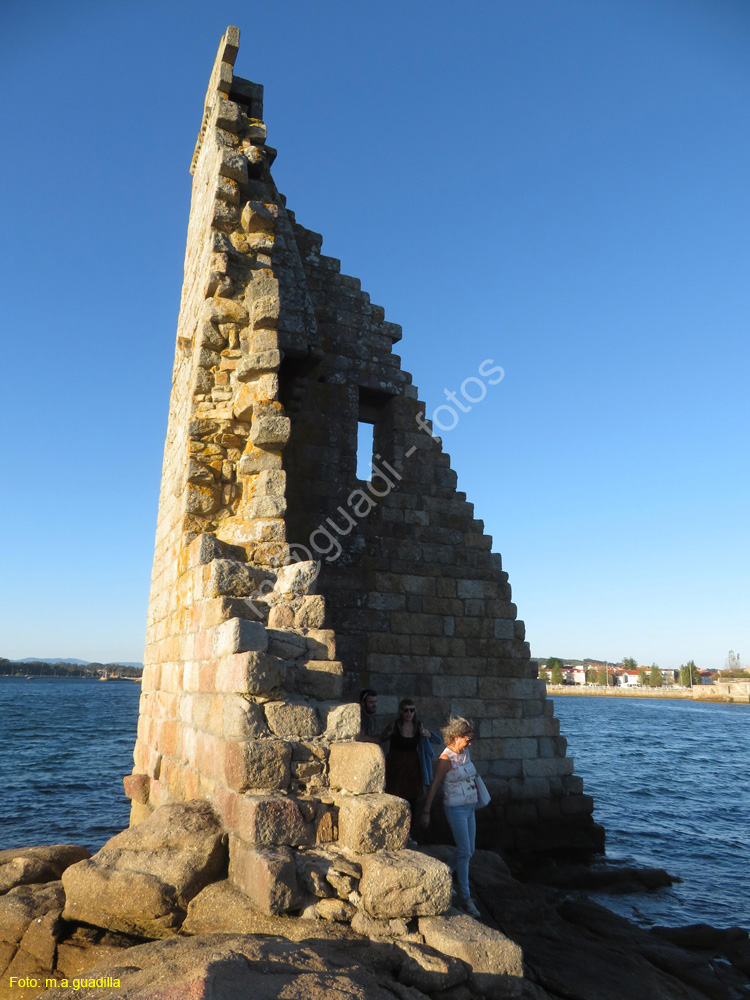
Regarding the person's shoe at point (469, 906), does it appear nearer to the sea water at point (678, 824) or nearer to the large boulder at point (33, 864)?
the large boulder at point (33, 864)

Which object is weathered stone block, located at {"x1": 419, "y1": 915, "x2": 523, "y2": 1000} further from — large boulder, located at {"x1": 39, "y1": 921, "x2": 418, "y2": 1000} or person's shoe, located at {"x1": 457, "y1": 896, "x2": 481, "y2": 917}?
person's shoe, located at {"x1": 457, "y1": 896, "x2": 481, "y2": 917}

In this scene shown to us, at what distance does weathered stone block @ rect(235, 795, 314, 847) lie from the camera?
10.4 ft

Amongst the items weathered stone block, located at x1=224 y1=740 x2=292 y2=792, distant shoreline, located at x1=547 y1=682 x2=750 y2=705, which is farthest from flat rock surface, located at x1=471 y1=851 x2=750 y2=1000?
distant shoreline, located at x1=547 y1=682 x2=750 y2=705

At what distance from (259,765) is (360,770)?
0.53 metres

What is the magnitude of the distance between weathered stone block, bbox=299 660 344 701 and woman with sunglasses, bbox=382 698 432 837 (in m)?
1.99

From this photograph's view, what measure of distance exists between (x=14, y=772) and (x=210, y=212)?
1519 cm

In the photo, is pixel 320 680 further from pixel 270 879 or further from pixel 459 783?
pixel 459 783

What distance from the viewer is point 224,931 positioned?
2908 mm

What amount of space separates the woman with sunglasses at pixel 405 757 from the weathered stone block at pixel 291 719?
2303 millimetres

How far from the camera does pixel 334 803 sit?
353 cm

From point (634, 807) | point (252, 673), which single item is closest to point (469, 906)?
point (252, 673)

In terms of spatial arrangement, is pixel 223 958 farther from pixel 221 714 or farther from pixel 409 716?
pixel 409 716

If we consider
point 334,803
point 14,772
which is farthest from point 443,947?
point 14,772

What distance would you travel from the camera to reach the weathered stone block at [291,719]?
3654 mm
